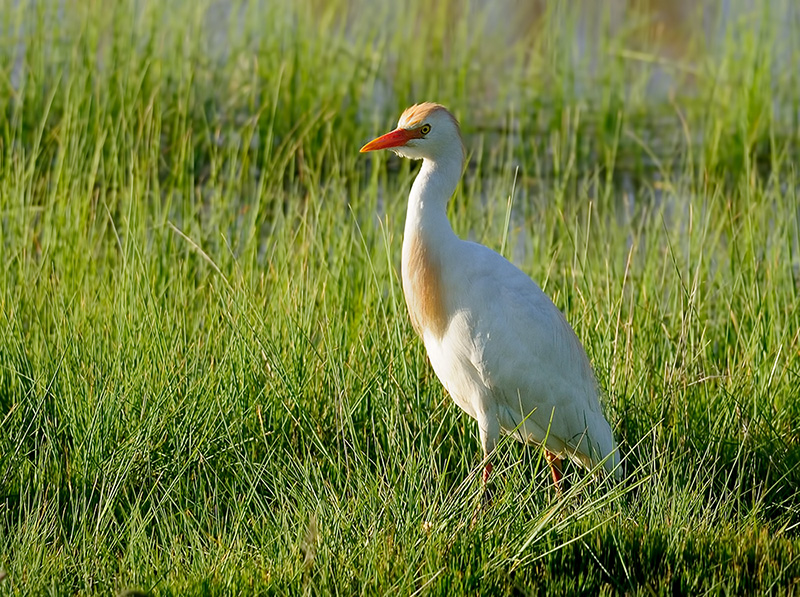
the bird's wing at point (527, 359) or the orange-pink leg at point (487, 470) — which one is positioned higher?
the bird's wing at point (527, 359)

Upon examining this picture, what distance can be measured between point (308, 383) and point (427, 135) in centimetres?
93

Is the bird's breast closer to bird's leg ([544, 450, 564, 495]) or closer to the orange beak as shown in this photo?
the orange beak

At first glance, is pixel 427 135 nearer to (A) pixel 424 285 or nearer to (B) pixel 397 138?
(B) pixel 397 138

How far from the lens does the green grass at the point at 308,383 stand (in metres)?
2.79

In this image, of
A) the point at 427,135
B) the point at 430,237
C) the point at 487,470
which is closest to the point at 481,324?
the point at 430,237

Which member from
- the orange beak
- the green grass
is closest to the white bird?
the orange beak

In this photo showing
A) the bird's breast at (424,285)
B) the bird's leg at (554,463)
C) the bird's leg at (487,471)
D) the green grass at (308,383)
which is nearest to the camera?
the green grass at (308,383)

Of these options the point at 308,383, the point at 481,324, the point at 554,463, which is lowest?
the point at 554,463

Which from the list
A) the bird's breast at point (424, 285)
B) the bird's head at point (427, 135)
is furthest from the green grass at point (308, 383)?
the bird's head at point (427, 135)

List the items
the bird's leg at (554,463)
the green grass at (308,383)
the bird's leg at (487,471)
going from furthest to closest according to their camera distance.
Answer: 1. the bird's leg at (554,463)
2. the bird's leg at (487,471)
3. the green grass at (308,383)

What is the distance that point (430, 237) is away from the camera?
3.30 metres

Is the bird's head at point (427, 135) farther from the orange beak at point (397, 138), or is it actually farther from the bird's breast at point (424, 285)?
the bird's breast at point (424, 285)

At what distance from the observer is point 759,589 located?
289 centimetres

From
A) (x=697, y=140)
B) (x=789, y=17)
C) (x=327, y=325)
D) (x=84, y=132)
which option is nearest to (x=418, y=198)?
(x=327, y=325)
